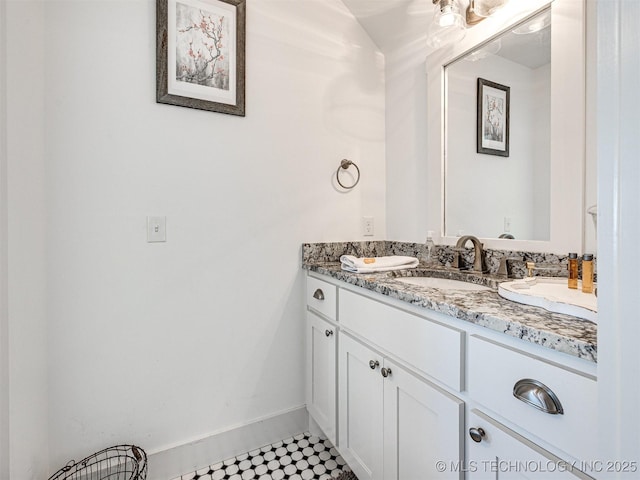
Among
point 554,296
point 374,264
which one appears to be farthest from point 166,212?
point 554,296

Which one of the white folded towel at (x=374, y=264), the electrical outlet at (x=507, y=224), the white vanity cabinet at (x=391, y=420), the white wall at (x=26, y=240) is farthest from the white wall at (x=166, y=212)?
the electrical outlet at (x=507, y=224)

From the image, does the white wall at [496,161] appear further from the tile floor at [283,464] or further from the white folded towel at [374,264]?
the tile floor at [283,464]

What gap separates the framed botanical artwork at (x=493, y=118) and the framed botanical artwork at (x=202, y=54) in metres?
1.08

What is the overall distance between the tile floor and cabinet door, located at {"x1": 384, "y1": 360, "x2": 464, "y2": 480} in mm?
467

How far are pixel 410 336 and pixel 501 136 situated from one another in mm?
937

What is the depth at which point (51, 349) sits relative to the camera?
3.82ft

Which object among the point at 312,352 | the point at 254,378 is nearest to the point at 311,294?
the point at 312,352

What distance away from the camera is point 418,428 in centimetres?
91

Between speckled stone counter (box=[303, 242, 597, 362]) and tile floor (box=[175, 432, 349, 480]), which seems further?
tile floor (box=[175, 432, 349, 480])

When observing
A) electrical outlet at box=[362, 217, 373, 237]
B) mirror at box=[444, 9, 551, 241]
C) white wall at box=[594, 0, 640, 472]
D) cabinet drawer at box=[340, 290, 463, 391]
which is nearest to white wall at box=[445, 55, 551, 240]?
mirror at box=[444, 9, 551, 241]

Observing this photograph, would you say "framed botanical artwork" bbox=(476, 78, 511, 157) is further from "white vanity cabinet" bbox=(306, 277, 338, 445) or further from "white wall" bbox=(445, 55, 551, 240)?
"white vanity cabinet" bbox=(306, 277, 338, 445)

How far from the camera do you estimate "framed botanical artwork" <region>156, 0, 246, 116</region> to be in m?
1.32

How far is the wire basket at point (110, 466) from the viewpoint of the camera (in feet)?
3.89

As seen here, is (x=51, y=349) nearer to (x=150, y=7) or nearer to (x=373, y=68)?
(x=150, y=7)
